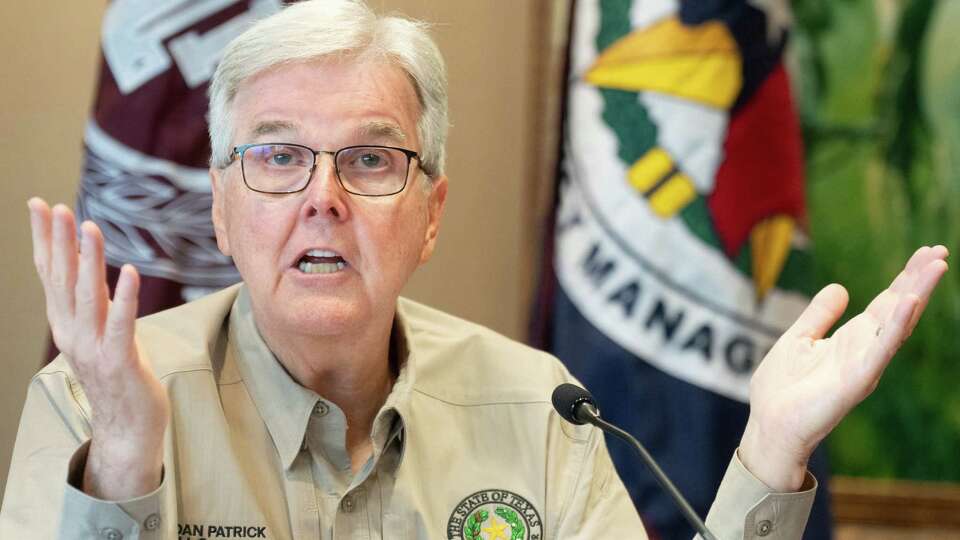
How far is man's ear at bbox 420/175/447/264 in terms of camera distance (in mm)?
1798

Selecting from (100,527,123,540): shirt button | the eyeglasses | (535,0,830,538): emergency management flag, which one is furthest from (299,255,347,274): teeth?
(535,0,830,538): emergency management flag

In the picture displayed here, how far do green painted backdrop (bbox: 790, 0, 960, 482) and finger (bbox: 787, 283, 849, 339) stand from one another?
6.34 ft

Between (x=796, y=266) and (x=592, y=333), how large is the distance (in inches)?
18.4

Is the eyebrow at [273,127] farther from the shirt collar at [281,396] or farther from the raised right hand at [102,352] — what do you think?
the raised right hand at [102,352]

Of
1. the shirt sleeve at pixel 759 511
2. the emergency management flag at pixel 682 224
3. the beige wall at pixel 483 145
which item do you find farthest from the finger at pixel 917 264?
the beige wall at pixel 483 145

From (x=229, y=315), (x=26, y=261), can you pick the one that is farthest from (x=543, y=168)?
(x=229, y=315)

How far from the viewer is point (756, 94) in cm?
251

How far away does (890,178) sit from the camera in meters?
3.39

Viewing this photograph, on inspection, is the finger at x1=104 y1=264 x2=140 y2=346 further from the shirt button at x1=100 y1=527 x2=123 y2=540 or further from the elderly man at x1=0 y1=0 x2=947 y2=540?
the shirt button at x1=100 y1=527 x2=123 y2=540

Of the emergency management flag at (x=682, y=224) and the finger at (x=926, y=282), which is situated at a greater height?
the finger at (x=926, y=282)

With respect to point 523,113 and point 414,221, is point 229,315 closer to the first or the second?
point 414,221

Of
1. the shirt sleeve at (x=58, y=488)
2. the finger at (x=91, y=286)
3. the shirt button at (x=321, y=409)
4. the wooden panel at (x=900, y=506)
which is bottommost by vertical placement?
the wooden panel at (x=900, y=506)

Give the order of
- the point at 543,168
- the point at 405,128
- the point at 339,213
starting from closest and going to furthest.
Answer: the point at 339,213 → the point at 405,128 → the point at 543,168

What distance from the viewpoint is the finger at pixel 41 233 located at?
121 cm
